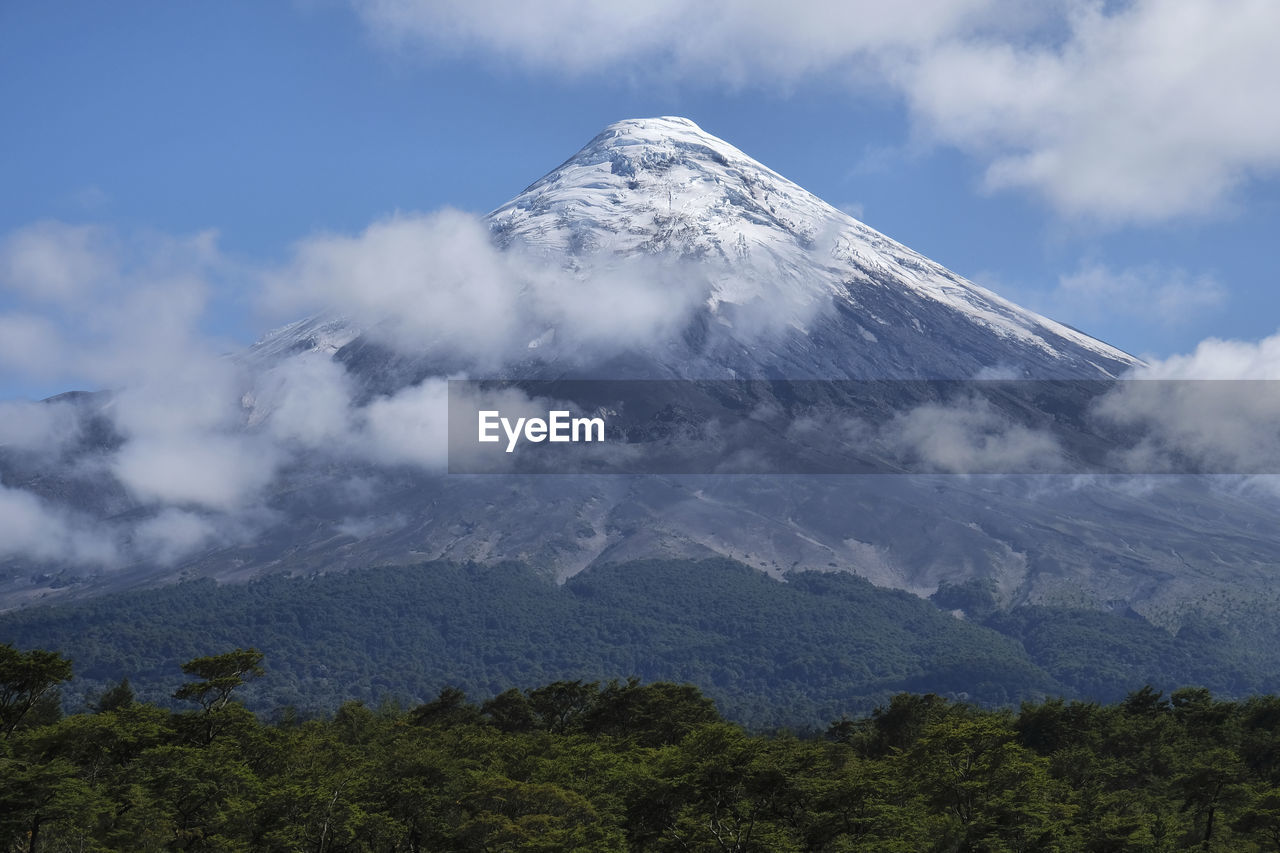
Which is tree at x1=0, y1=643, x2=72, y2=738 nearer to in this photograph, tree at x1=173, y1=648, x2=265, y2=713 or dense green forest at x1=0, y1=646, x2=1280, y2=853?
dense green forest at x1=0, y1=646, x2=1280, y2=853

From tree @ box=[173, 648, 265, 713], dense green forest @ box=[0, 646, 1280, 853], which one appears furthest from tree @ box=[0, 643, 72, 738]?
tree @ box=[173, 648, 265, 713]

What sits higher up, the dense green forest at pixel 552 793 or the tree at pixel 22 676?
the tree at pixel 22 676

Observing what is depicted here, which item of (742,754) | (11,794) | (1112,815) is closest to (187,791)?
(11,794)

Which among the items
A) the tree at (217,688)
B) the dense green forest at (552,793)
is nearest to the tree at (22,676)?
the dense green forest at (552,793)

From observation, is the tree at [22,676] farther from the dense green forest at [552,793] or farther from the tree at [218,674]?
the tree at [218,674]

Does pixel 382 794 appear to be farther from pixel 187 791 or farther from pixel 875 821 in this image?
pixel 875 821

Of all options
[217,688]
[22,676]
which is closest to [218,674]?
[217,688]
